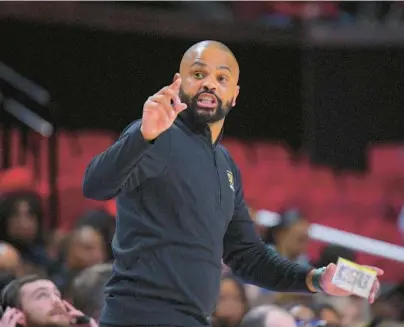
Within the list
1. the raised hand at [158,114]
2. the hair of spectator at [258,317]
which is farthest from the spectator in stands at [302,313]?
the raised hand at [158,114]

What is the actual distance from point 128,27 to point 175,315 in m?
6.18

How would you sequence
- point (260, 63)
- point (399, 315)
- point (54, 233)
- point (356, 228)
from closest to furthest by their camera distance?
point (399, 315) < point (54, 233) < point (356, 228) < point (260, 63)

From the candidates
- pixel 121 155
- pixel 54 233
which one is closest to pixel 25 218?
pixel 54 233

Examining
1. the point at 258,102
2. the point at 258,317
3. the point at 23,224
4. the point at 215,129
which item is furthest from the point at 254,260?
the point at 258,102

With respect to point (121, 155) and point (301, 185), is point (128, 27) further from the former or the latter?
point (121, 155)

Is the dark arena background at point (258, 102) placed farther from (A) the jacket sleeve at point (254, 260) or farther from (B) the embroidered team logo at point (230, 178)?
(B) the embroidered team logo at point (230, 178)

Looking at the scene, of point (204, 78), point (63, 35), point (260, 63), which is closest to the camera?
point (204, 78)

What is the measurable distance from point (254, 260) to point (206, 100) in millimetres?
490

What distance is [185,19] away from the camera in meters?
8.09

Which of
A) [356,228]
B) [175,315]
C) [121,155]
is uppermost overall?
[121,155]

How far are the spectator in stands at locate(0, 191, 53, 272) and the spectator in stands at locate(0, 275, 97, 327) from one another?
4.89ft

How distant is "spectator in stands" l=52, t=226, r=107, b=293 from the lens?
14.2 ft

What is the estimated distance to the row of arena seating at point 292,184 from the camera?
5773mm

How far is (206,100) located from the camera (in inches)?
86.3
